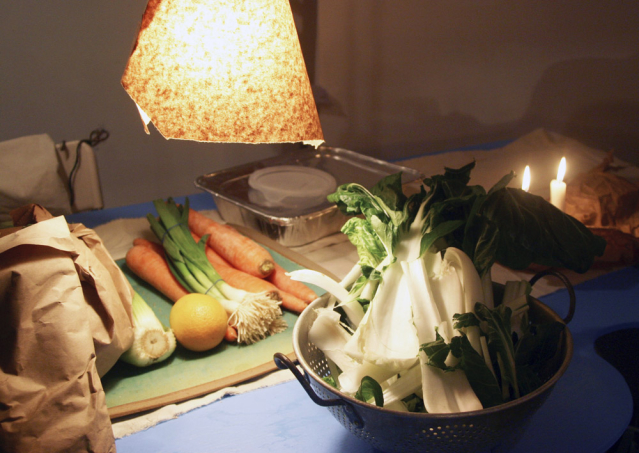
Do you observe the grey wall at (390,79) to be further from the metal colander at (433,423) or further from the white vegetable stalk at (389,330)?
the metal colander at (433,423)

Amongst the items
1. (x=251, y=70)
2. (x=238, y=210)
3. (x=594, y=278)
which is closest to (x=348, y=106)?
(x=238, y=210)

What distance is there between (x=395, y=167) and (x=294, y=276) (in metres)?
0.92

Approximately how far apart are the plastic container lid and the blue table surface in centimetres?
61

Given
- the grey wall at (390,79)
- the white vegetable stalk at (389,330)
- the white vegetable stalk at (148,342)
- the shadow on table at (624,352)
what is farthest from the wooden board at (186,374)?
the grey wall at (390,79)

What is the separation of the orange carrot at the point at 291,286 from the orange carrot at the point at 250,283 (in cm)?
2

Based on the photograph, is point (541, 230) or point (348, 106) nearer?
point (541, 230)

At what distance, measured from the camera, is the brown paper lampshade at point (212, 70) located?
55 cm

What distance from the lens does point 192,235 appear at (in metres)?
1.30

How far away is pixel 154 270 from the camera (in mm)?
1150

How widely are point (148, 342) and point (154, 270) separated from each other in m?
0.27

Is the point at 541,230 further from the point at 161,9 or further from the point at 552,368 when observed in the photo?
the point at 161,9

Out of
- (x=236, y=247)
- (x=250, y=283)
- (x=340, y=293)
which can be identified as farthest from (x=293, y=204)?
(x=340, y=293)

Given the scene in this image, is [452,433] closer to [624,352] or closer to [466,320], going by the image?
[466,320]

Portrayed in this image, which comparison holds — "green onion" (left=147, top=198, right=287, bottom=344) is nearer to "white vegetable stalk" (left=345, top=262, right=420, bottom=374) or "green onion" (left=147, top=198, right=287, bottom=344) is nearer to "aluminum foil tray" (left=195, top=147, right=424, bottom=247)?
"aluminum foil tray" (left=195, top=147, right=424, bottom=247)
